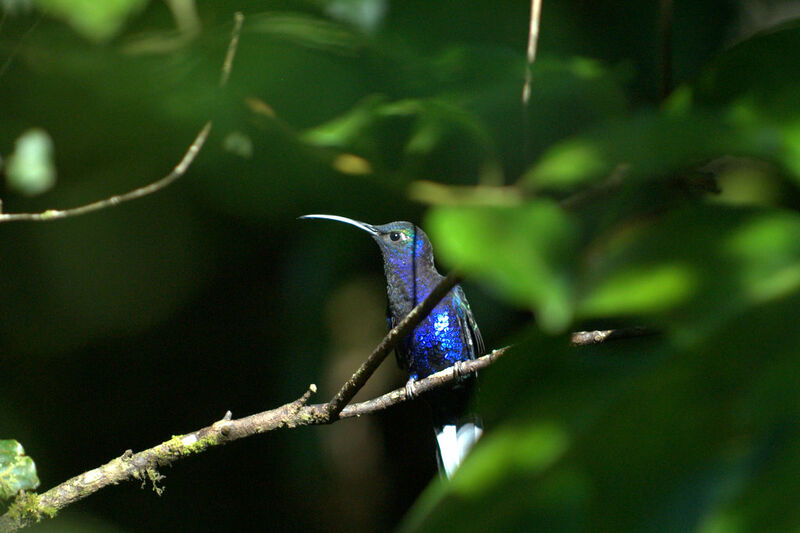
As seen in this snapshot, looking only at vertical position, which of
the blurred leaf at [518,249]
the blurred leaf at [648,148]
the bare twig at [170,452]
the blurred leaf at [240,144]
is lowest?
the bare twig at [170,452]

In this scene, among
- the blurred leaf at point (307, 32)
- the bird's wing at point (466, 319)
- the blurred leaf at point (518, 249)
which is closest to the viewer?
the blurred leaf at point (518, 249)

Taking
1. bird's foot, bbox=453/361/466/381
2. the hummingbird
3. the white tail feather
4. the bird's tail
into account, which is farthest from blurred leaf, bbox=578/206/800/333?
the hummingbird

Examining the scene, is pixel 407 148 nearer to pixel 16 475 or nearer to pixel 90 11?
pixel 90 11

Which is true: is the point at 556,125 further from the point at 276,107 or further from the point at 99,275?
the point at 99,275

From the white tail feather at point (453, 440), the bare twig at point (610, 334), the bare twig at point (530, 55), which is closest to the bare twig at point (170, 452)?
the bare twig at point (610, 334)

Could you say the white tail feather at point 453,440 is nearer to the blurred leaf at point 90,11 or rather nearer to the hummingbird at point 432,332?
the hummingbird at point 432,332

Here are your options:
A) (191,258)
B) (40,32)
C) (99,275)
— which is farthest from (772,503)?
(99,275)

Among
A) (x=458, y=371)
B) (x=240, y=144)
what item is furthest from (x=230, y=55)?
(x=458, y=371)

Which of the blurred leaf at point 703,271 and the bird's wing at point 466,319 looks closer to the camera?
the blurred leaf at point 703,271
